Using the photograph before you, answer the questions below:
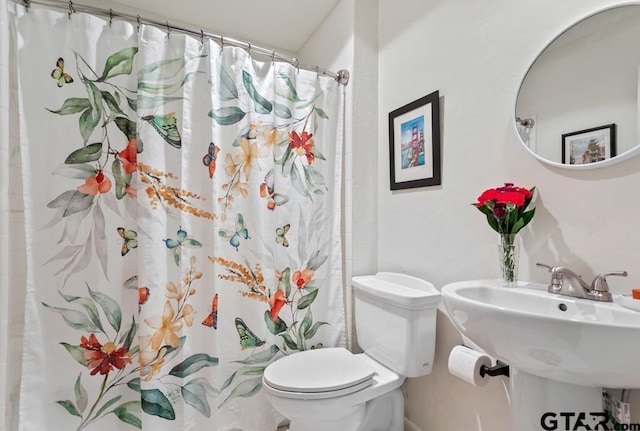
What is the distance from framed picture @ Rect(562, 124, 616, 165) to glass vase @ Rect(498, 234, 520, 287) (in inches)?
11.3

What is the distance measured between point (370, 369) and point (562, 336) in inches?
33.4

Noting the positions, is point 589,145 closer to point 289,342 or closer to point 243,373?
point 289,342

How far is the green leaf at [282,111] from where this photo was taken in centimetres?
162

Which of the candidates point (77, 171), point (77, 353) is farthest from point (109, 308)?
point (77, 171)

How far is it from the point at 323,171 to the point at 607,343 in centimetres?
132

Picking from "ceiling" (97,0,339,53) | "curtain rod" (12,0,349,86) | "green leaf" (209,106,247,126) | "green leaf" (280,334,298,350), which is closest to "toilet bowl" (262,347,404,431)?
"green leaf" (280,334,298,350)

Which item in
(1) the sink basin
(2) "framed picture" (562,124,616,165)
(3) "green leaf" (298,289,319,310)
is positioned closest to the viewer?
(1) the sink basin

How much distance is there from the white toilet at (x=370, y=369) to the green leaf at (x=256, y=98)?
39.2 inches

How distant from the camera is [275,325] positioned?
157cm

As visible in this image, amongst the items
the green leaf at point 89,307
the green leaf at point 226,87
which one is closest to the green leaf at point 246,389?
the green leaf at point 89,307

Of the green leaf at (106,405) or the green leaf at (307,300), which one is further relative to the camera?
the green leaf at (307,300)

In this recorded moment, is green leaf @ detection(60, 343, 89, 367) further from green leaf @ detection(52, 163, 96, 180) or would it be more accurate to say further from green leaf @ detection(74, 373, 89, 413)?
green leaf @ detection(52, 163, 96, 180)

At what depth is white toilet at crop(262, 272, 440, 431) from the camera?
3.92 ft

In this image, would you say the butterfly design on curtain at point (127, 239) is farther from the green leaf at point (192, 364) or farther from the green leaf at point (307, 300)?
the green leaf at point (307, 300)
